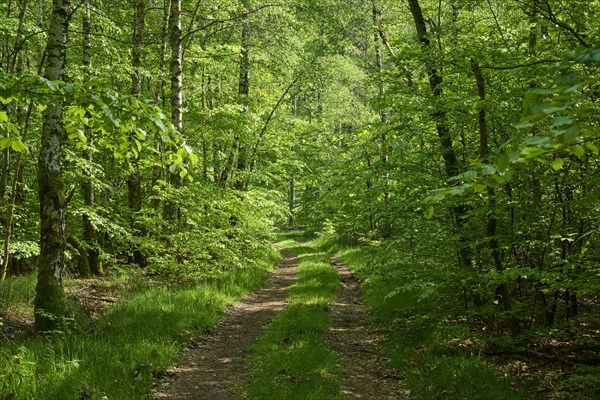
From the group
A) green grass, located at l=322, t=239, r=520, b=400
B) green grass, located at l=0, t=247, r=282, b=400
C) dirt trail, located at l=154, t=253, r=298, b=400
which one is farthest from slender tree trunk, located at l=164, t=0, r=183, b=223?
green grass, located at l=322, t=239, r=520, b=400

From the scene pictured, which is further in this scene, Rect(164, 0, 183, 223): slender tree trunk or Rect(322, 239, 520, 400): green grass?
Rect(164, 0, 183, 223): slender tree trunk

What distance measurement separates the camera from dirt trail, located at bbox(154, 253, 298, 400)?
5.85 metres

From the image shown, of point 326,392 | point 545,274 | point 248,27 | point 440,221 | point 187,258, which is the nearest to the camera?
point 545,274

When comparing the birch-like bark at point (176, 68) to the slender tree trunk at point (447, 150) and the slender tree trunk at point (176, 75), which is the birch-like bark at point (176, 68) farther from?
the slender tree trunk at point (447, 150)

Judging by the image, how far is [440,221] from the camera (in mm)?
7375

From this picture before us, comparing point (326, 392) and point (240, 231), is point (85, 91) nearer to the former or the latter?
point (326, 392)

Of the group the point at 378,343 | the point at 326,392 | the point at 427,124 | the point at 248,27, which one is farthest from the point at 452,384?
the point at 248,27

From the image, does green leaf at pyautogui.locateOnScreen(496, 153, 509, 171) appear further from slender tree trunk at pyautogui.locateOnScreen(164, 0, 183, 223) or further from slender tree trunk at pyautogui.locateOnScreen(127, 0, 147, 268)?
slender tree trunk at pyautogui.locateOnScreen(127, 0, 147, 268)

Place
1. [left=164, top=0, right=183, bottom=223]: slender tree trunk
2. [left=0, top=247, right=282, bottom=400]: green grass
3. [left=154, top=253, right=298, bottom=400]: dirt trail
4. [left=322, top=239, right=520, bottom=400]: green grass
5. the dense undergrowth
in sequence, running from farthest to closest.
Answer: [left=164, top=0, right=183, bottom=223]: slender tree trunk < [left=154, top=253, right=298, bottom=400]: dirt trail < [left=322, top=239, right=520, bottom=400]: green grass < the dense undergrowth < [left=0, top=247, right=282, bottom=400]: green grass

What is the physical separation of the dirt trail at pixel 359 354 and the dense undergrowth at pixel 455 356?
26cm

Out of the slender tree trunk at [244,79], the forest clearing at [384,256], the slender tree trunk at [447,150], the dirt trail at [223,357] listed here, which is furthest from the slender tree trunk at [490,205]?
the slender tree trunk at [244,79]

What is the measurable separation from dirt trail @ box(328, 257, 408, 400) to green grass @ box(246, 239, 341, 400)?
9.1 inches

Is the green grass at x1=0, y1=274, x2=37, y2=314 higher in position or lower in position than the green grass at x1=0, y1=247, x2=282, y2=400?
higher

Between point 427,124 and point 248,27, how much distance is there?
10.1 meters
